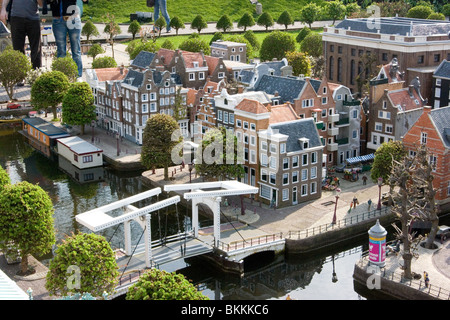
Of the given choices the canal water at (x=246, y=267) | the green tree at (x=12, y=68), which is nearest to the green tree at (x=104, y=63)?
the green tree at (x=12, y=68)

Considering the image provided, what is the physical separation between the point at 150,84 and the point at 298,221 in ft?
137

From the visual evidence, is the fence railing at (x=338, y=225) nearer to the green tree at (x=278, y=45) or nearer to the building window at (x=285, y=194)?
the building window at (x=285, y=194)

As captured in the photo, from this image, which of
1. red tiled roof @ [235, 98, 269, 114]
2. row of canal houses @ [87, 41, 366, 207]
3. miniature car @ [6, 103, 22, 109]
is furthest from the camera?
miniature car @ [6, 103, 22, 109]

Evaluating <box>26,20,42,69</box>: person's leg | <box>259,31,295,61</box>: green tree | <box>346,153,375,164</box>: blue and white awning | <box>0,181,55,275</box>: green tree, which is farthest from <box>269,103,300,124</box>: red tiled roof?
<box>26,20,42,69</box>: person's leg

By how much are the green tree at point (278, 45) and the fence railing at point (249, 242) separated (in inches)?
3646

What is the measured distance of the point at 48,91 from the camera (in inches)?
4872

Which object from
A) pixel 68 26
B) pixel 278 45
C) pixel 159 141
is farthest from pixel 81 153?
pixel 278 45

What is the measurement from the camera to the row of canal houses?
8200 cm

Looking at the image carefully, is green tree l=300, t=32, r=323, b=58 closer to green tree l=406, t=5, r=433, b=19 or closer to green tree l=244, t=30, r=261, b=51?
green tree l=244, t=30, r=261, b=51

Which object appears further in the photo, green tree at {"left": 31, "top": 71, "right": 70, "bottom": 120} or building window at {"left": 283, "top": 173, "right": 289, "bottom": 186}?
Result: green tree at {"left": 31, "top": 71, "right": 70, "bottom": 120}

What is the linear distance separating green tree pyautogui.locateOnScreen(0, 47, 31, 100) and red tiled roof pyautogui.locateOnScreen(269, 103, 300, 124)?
2831 inches
